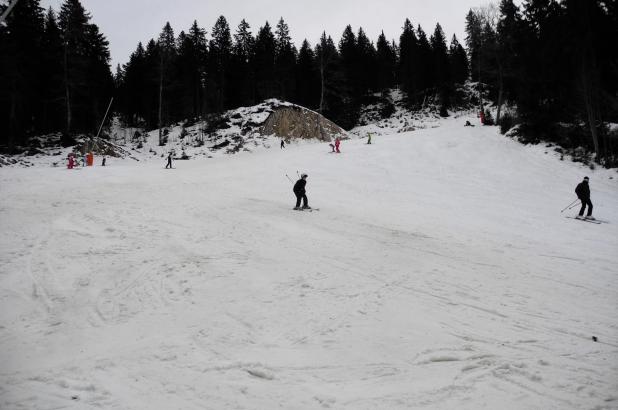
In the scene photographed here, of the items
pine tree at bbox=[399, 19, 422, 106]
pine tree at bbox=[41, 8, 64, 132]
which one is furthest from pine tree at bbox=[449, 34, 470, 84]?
pine tree at bbox=[41, 8, 64, 132]

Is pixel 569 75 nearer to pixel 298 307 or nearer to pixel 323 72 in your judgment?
pixel 298 307

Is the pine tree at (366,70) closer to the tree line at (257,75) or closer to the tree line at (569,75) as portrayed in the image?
the tree line at (257,75)

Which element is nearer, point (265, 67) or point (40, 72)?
point (40, 72)

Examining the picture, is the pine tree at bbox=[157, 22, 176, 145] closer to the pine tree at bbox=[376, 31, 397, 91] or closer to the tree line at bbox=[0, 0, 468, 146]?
the tree line at bbox=[0, 0, 468, 146]

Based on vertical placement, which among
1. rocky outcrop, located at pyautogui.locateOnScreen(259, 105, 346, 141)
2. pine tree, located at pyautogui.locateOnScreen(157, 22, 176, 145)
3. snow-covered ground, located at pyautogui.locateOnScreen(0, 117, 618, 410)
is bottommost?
snow-covered ground, located at pyautogui.locateOnScreen(0, 117, 618, 410)

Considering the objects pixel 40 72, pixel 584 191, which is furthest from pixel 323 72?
pixel 584 191

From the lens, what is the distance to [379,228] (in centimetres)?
1063

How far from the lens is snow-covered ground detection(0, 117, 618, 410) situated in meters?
3.67

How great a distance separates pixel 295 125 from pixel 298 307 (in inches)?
1287

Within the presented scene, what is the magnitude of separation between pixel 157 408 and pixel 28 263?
5581mm

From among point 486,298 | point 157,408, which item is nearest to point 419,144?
point 486,298

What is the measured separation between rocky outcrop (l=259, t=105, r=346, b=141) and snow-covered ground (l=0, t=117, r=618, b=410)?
23.4m

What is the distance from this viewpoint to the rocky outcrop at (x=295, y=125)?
35.2m

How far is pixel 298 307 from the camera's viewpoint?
5484 mm
